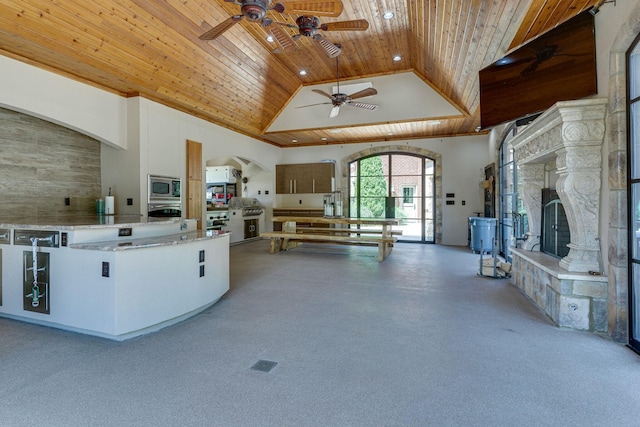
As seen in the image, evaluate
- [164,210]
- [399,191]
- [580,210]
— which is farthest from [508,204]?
[164,210]

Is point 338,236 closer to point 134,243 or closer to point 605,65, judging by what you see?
point 134,243

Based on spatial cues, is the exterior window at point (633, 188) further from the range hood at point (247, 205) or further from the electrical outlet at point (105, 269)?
the range hood at point (247, 205)

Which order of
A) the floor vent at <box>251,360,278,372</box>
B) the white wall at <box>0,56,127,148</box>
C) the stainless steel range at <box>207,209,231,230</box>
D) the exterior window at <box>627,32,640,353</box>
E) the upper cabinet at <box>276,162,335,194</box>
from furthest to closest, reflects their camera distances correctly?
the upper cabinet at <box>276,162,335,194</box>, the stainless steel range at <box>207,209,231,230</box>, the white wall at <box>0,56,127,148</box>, the exterior window at <box>627,32,640,353</box>, the floor vent at <box>251,360,278,372</box>

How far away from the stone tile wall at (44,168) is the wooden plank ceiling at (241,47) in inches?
42.8

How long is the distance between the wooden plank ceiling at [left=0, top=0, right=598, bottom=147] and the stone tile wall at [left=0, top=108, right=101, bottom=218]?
1087 mm

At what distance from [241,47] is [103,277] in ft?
15.2

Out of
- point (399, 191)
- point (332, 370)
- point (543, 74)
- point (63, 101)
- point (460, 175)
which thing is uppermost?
point (63, 101)

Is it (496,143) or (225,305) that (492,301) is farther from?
(496,143)

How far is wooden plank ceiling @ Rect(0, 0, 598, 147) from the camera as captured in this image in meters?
3.68

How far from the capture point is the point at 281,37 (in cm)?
396

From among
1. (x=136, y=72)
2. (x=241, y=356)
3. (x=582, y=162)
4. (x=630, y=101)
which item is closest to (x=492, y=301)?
(x=582, y=162)

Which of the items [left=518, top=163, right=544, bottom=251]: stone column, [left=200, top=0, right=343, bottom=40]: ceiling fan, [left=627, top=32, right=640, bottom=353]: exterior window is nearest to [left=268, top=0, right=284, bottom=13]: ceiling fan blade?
[left=200, top=0, right=343, bottom=40]: ceiling fan

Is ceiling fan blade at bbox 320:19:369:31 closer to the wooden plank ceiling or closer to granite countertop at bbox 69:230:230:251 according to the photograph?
the wooden plank ceiling

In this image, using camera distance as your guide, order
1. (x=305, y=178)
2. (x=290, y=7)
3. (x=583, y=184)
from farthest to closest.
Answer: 1. (x=305, y=178)
2. (x=290, y=7)
3. (x=583, y=184)
